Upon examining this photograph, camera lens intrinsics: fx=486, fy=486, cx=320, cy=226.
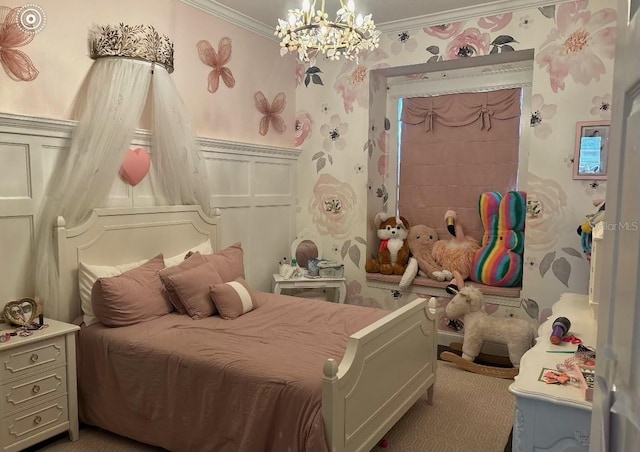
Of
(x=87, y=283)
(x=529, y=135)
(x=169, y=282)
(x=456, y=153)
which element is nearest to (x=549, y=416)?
(x=169, y=282)

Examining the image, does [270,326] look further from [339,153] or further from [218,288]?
[339,153]

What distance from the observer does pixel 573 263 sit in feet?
12.5

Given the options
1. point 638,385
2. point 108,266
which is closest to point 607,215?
point 638,385

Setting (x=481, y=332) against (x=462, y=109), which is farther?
(x=462, y=109)

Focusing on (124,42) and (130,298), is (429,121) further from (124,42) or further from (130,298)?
(130,298)

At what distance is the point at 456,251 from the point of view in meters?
4.42

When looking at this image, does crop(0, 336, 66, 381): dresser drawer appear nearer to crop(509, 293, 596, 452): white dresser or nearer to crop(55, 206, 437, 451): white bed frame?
crop(55, 206, 437, 451): white bed frame

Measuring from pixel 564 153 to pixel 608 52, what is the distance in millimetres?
772

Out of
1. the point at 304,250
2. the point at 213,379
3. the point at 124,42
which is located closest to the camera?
the point at 213,379

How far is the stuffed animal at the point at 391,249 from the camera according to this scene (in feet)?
15.1

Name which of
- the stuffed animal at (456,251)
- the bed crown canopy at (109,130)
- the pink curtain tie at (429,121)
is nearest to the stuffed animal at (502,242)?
the stuffed animal at (456,251)

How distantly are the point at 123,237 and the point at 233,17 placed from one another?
2.16 meters

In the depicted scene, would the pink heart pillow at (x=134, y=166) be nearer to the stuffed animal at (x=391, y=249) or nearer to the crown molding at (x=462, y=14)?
the stuffed animal at (x=391, y=249)

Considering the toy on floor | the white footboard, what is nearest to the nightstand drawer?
the white footboard
